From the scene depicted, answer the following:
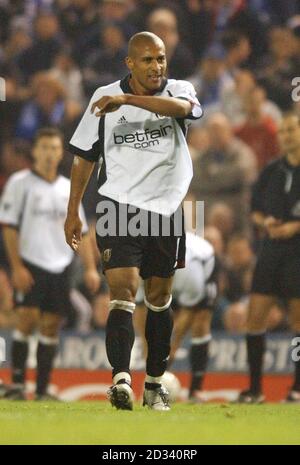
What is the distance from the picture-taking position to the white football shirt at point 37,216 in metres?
11.1

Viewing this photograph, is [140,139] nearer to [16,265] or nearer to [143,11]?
[16,265]

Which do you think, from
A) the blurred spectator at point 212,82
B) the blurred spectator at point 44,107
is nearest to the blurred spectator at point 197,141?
the blurred spectator at point 212,82

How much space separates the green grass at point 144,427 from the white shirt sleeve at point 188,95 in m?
1.72

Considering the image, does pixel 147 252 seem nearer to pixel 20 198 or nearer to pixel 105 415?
pixel 105 415

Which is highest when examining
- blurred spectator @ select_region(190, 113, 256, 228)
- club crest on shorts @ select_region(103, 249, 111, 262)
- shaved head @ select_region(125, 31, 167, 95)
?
blurred spectator @ select_region(190, 113, 256, 228)

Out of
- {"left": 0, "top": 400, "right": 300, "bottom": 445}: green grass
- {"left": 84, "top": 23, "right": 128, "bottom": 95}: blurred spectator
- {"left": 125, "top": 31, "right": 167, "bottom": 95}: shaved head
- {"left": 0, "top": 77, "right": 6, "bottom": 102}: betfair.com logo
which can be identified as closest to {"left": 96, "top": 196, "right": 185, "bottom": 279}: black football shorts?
{"left": 125, "top": 31, "right": 167, "bottom": 95}: shaved head

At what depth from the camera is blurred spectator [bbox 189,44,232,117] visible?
14031mm

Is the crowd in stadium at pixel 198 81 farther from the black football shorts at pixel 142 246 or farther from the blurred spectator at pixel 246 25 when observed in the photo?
the black football shorts at pixel 142 246

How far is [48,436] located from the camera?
5602mm

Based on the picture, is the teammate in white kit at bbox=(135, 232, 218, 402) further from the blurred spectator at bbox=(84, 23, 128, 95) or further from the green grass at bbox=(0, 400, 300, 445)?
the blurred spectator at bbox=(84, 23, 128, 95)

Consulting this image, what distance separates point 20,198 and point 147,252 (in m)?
4.01

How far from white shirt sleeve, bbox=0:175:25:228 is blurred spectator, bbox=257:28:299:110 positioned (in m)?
3.88
